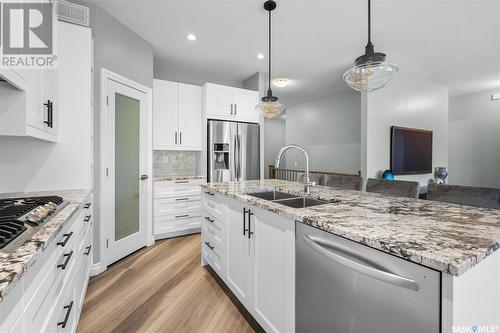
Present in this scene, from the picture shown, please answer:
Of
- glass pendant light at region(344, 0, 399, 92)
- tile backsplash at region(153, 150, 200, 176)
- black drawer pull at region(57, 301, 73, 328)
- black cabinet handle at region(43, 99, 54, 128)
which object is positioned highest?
glass pendant light at region(344, 0, 399, 92)

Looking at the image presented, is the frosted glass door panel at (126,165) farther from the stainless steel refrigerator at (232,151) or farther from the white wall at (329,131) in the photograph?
the white wall at (329,131)

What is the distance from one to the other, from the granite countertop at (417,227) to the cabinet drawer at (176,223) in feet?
7.74

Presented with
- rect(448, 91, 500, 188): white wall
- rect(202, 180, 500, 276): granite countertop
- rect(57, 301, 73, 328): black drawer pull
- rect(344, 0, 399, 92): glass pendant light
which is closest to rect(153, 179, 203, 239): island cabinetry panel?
rect(57, 301, 73, 328): black drawer pull

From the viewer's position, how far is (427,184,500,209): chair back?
4.59ft

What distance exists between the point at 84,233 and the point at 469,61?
588cm

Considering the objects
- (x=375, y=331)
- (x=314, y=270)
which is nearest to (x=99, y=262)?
(x=314, y=270)

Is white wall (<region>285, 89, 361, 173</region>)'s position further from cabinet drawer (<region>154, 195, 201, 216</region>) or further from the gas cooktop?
the gas cooktop

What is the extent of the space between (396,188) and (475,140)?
5992 mm

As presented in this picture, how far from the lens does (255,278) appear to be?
1.54 meters

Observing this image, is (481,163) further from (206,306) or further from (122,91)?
(122,91)

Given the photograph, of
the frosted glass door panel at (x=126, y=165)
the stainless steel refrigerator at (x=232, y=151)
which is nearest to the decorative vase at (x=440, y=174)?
the stainless steel refrigerator at (x=232, y=151)

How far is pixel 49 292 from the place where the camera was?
92 centimetres

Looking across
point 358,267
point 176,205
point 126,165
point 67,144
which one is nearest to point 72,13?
point 67,144

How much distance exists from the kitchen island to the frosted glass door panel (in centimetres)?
146
